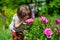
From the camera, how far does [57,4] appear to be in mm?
11484

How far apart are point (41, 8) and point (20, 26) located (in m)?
5.06

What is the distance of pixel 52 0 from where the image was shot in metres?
12.1

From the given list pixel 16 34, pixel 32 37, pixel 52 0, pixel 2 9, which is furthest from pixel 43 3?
pixel 32 37

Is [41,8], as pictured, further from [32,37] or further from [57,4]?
[32,37]

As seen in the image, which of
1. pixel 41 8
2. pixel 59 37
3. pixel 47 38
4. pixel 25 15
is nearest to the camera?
pixel 47 38

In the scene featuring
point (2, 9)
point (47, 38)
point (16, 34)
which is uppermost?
point (47, 38)

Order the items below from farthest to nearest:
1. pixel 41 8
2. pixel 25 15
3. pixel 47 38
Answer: pixel 41 8 → pixel 25 15 → pixel 47 38

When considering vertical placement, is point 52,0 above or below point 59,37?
below

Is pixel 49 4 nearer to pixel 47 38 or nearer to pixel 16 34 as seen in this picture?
pixel 16 34

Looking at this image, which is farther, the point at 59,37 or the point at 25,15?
the point at 25,15

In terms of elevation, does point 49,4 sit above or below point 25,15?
below

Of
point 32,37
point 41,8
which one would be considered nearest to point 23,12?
point 32,37

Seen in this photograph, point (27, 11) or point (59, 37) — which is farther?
point (27, 11)

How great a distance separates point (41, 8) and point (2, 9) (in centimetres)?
143
